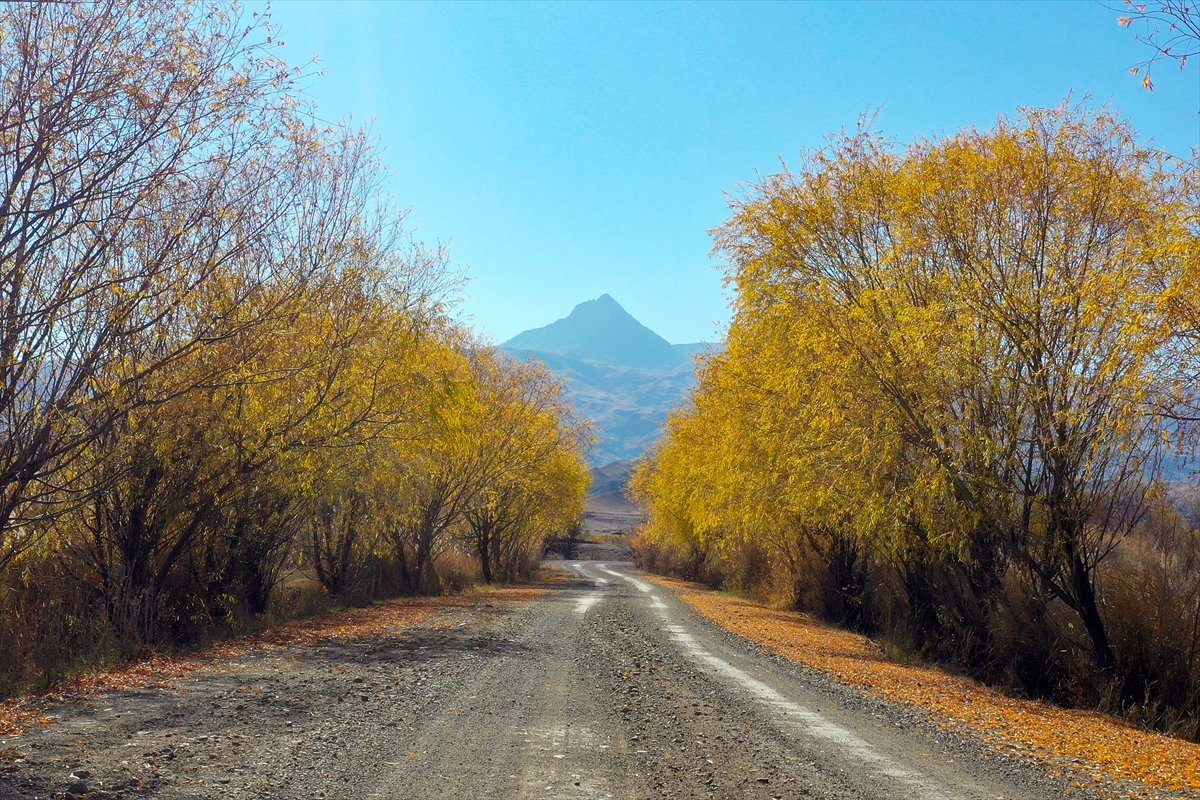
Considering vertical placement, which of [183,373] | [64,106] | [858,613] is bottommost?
[858,613]

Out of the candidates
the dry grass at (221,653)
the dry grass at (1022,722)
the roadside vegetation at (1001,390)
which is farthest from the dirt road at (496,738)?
the roadside vegetation at (1001,390)

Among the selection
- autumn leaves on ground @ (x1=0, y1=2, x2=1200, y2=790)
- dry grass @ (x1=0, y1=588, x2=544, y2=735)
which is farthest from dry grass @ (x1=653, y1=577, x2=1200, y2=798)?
dry grass @ (x1=0, y1=588, x2=544, y2=735)

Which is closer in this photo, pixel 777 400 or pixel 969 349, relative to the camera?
pixel 969 349

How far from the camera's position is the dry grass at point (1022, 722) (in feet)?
27.1

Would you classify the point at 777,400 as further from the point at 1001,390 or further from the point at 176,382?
the point at 176,382

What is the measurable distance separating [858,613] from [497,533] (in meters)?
22.2

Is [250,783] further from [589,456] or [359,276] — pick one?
[589,456]

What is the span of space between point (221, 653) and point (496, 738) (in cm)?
716

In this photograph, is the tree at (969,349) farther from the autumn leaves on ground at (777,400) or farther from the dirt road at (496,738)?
the dirt road at (496,738)

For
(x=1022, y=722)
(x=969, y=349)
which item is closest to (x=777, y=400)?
(x=969, y=349)

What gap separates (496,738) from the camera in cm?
834

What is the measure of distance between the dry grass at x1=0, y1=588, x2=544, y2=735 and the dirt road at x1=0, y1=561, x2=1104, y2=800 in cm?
40

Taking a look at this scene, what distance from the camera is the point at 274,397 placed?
49.5 ft

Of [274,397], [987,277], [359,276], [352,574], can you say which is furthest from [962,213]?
[352,574]
